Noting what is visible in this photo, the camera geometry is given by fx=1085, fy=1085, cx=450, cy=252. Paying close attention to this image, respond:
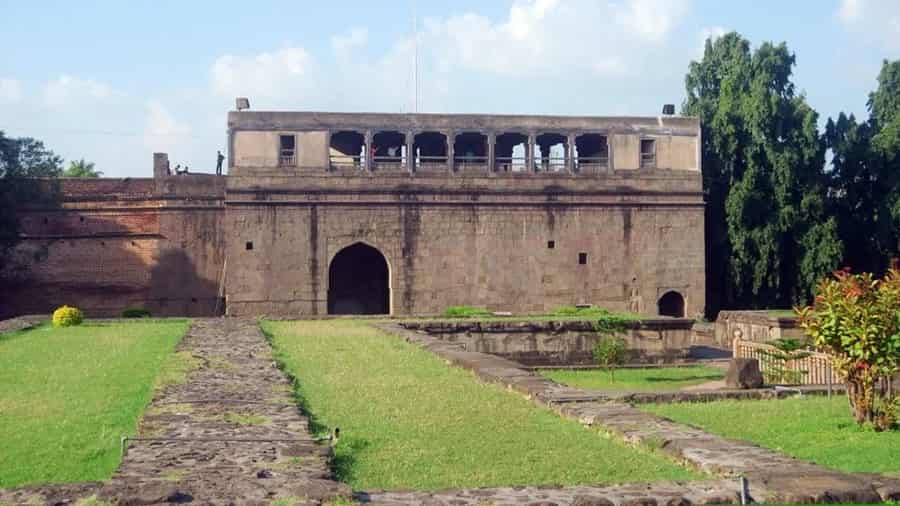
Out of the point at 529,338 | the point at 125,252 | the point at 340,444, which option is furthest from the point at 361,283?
the point at 340,444

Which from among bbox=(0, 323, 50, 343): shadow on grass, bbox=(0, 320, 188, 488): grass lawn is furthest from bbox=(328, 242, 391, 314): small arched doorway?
bbox=(0, 320, 188, 488): grass lawn

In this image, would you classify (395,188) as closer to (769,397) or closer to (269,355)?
(269,355)

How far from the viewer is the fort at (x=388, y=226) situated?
22.6 meters

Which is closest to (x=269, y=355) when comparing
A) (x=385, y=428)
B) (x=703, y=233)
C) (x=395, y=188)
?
(x=385, y=428)

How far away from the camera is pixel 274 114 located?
22.7m

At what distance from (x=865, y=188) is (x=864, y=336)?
1960cm

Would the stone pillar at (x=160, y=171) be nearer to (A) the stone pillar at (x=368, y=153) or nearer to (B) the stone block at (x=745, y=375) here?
(A) the stone pillar at (x=368, y=153)

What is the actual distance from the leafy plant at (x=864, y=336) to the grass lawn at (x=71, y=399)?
4698mm

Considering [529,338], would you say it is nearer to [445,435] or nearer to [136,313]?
[136,313]

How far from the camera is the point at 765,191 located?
2475cm

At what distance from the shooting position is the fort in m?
22.6

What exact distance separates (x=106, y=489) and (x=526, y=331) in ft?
42.4

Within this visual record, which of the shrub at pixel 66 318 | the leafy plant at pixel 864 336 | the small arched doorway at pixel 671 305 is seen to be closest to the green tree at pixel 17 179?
the shrub at pixel 66 318

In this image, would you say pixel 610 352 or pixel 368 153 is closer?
pixel 610 352
